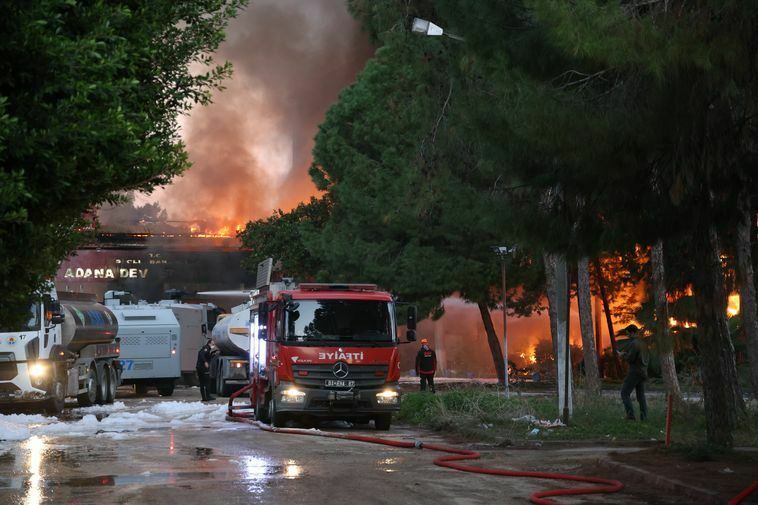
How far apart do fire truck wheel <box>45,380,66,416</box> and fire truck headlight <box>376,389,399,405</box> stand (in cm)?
886

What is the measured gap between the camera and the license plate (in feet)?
70.8

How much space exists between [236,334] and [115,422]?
34.0 ft

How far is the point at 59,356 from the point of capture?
90.8ft

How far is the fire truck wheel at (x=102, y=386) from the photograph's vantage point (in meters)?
32.3

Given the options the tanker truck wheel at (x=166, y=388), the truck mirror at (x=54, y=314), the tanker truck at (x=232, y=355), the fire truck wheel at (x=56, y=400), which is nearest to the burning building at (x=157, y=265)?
the tanker truck wheel at (x=166, y=388)

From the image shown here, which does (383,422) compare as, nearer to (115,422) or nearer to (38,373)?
(115,422)

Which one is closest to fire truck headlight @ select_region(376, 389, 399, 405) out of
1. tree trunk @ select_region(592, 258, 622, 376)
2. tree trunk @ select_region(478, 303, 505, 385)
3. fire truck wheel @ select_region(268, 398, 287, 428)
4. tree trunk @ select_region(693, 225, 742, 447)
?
fire truck wheel @ select_region(268, 398, 287, 428)

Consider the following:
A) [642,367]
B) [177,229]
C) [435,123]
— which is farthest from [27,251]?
[177,229]

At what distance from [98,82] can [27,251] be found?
2.06 metres

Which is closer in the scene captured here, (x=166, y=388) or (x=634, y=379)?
(x=634, y=379)

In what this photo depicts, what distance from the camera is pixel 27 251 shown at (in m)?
10.6

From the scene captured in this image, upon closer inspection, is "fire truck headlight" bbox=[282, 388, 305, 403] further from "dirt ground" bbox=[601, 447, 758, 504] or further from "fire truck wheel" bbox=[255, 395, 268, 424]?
"dirt ground" bbox=[601, 447, 758, 504]

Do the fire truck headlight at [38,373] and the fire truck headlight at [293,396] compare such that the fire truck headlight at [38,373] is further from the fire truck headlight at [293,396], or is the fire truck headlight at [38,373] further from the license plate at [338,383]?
the license plate at [338,383]

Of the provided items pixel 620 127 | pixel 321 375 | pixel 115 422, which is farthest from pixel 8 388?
pixel 620 127
